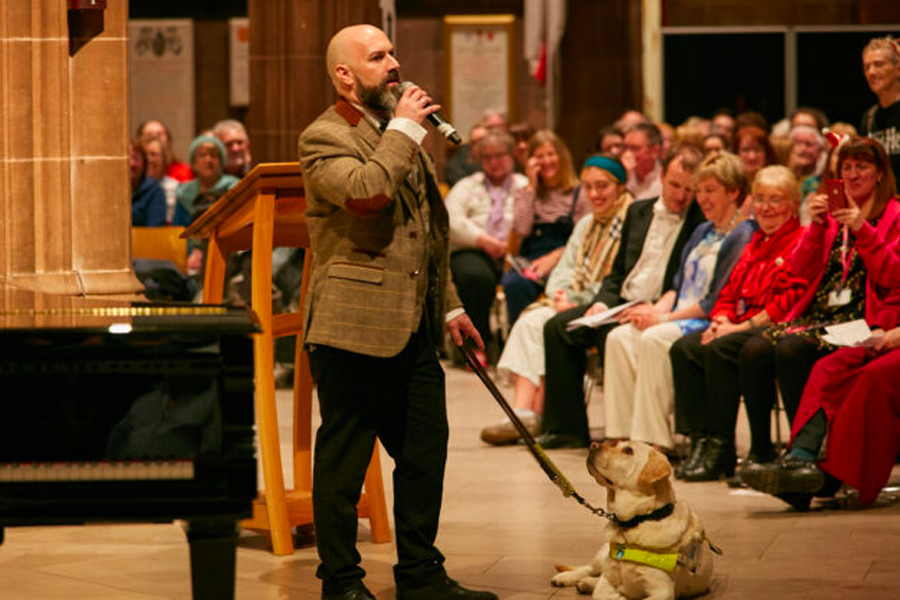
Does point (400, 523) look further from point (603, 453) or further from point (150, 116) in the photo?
point (150, 116)

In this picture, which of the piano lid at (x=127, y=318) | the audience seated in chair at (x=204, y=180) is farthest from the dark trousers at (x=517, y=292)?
the piano lid at (x=127, y=318)

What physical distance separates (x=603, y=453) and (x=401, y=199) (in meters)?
0.99

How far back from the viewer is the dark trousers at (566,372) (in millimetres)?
8383

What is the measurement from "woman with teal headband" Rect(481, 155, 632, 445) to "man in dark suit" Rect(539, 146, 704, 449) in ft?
0.49

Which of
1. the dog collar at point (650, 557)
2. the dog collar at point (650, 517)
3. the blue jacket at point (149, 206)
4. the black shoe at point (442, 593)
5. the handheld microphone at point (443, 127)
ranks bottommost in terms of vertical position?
the black shoe at point (442, 593)

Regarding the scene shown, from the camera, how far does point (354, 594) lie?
5.02 metres

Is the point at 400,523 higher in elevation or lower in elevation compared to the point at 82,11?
lower

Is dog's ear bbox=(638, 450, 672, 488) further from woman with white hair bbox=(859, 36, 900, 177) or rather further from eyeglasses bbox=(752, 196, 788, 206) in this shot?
woman with white hair bbox=(859, 36, 900, 177)

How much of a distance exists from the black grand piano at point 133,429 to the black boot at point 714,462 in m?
3.64

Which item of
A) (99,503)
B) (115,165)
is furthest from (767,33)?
(99,503)

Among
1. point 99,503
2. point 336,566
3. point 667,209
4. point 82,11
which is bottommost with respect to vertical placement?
point 336,566

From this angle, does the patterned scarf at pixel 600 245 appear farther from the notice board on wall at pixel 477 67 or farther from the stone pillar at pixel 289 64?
the notice board on wall at pixel 477 67

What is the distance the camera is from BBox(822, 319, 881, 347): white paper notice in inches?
265

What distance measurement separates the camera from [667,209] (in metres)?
8.21
